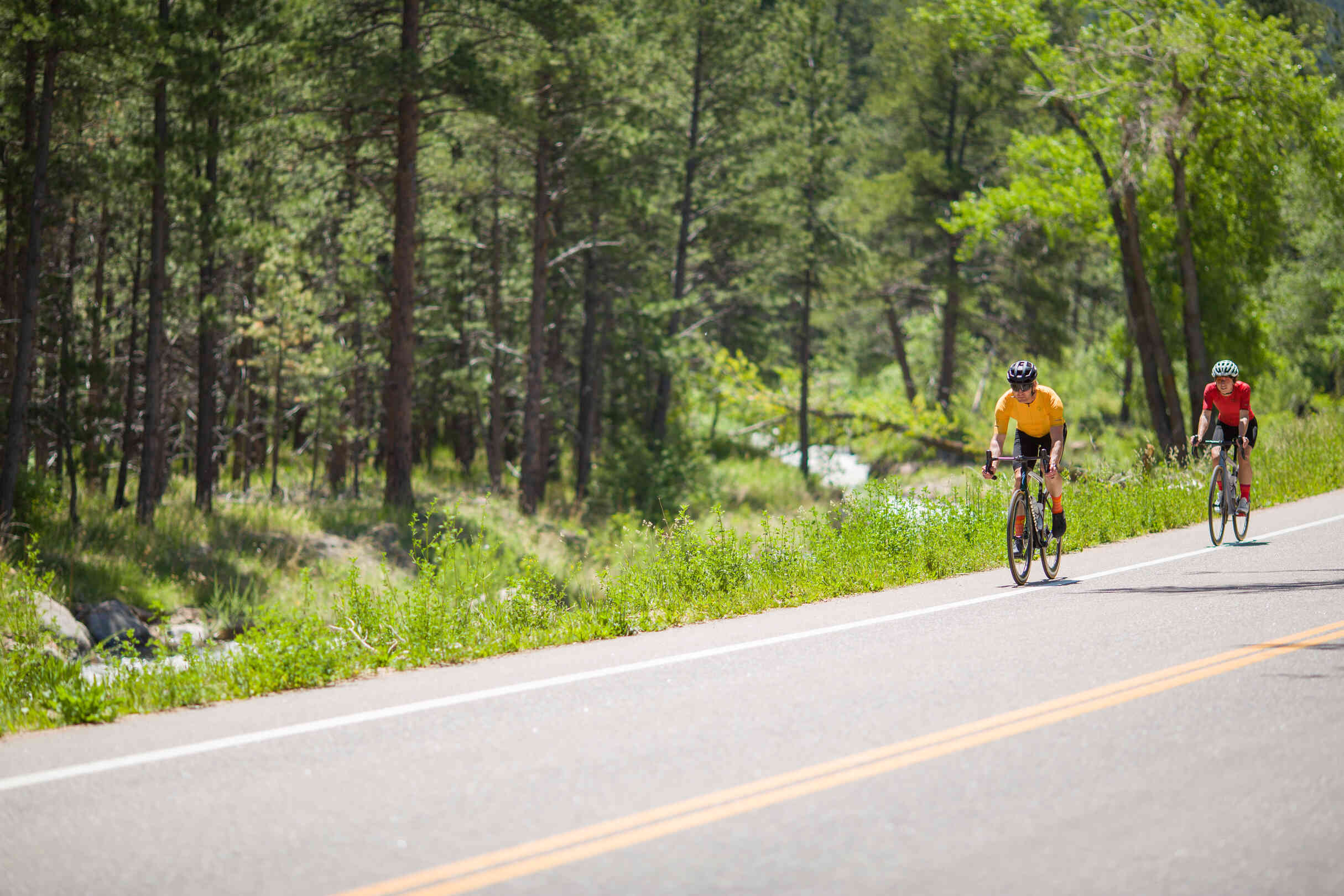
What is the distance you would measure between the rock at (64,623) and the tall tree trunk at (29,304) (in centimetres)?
275

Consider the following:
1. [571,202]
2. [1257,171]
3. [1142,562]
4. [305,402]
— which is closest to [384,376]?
[305,402]

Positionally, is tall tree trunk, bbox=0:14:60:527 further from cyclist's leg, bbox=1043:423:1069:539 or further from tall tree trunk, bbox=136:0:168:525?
cyclist's leg, bbox=1043:423:1069:539

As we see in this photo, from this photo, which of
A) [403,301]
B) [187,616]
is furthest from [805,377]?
[187,616]

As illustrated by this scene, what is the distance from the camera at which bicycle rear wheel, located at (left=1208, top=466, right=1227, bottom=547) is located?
1338 centimetres

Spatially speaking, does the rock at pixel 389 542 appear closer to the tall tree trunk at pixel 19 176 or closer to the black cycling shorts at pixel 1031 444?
the tall tree trunk at pixel 19 176

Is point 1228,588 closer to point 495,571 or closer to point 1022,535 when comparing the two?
point 1022,535

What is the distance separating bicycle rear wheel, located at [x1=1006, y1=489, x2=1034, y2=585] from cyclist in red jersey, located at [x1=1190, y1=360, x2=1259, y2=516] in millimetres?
3950

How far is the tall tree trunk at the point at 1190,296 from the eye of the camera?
25.8 metres

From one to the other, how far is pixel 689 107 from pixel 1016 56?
1017 cm

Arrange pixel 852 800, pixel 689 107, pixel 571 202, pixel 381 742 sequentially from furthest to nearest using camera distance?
pixel 689 107
pixel 571 202
pixel 381 742
pixel 852 800

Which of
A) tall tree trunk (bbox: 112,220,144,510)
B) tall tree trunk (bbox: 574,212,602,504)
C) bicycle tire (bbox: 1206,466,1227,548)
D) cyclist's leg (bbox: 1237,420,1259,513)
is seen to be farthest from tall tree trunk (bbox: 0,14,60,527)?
cyclist's leg (bbox: 1237,420,1259,513)

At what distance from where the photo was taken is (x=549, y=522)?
27203 millimetres

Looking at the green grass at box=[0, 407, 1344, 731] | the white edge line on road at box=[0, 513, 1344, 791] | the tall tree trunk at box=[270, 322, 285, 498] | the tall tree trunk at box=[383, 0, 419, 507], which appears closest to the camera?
the white edge line on road at box=[0, 513, 1344, 791]

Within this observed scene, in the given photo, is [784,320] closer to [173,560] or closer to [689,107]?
[689,107]
